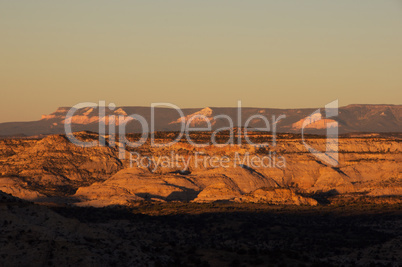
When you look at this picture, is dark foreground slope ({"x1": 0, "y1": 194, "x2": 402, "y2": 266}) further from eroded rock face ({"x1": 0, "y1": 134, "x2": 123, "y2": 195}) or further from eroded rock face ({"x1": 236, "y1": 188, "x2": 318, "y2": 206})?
eroded rock face ({"x1": 0, "y1": 134, "x2": 123, "y2": 195})

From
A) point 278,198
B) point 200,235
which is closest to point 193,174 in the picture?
point 278,198

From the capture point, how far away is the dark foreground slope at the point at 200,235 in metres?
47.4

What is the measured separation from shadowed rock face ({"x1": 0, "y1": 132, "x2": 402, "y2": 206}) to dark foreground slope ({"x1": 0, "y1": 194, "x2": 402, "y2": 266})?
37.4 ft

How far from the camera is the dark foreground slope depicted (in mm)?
47375

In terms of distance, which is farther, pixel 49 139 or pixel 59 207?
pixel 49 139

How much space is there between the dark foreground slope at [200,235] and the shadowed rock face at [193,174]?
1139 centimetres

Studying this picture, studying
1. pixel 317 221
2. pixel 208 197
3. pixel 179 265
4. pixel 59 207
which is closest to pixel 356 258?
pixel 179 265

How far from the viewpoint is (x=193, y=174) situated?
431 feet

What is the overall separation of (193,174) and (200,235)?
50655 mm

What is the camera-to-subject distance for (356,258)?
65875mm

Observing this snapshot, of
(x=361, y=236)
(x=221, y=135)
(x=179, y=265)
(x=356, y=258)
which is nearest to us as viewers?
(x=179, y=265)

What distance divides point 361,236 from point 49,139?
81.1 m

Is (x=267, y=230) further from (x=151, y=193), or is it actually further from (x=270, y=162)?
(x=270, y=162)

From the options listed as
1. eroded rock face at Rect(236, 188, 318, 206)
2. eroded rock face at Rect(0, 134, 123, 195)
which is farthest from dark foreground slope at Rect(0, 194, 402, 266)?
eroded rock face at Rect(0, 134, 123, 195)
